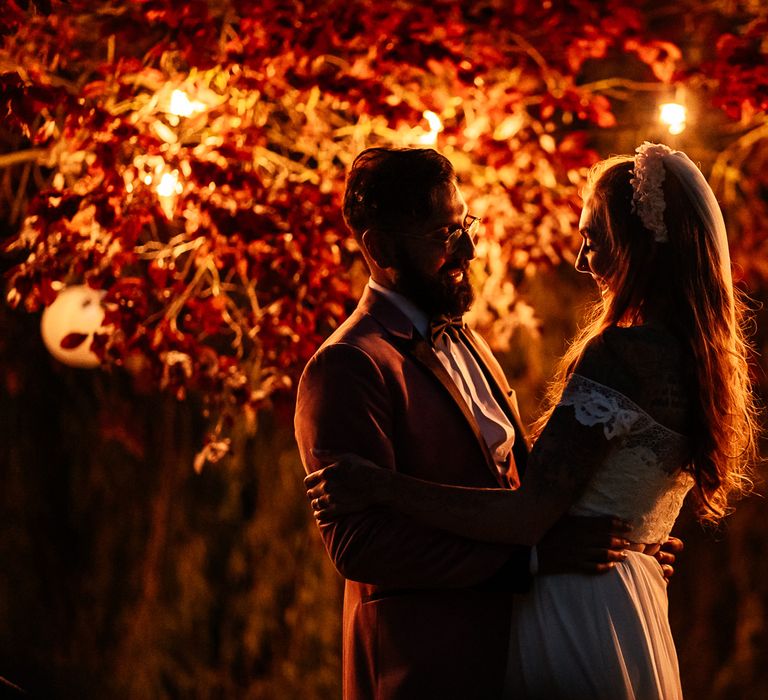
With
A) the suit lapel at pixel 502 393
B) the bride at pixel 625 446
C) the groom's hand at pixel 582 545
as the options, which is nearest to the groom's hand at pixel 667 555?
the bride at pixel 625 446

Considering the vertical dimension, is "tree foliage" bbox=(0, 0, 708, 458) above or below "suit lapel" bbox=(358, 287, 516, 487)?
above

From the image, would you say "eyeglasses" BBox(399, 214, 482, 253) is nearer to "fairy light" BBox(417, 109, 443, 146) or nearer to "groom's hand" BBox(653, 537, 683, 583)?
"groom's hand" BBox(653, 537, 683, 583)

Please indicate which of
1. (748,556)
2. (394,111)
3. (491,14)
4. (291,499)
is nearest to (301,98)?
(394,111)

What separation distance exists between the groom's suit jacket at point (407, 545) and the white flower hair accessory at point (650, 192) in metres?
0.62

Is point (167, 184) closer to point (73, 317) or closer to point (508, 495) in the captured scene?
point (73, 317)

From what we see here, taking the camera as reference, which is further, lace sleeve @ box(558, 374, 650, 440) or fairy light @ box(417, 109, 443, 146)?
fairy light @ box(417, 109, 443, 146)

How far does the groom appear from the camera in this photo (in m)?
2.84

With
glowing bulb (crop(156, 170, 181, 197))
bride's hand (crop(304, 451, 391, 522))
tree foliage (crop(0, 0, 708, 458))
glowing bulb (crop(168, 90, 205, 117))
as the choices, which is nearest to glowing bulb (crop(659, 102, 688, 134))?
tree foliage (crop(0, 0, 708, 458))

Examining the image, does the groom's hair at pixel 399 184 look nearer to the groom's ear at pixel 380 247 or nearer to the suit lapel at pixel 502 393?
the groom's ear at pixel 380 247

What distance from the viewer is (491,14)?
5.14 metres

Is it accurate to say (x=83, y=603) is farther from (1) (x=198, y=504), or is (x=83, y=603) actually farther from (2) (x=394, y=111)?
(2) (x=394, y=111)

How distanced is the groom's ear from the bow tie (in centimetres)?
19

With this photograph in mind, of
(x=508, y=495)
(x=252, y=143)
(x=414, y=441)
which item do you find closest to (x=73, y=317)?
(x=252, y=143)

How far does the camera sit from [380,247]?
3.14m
